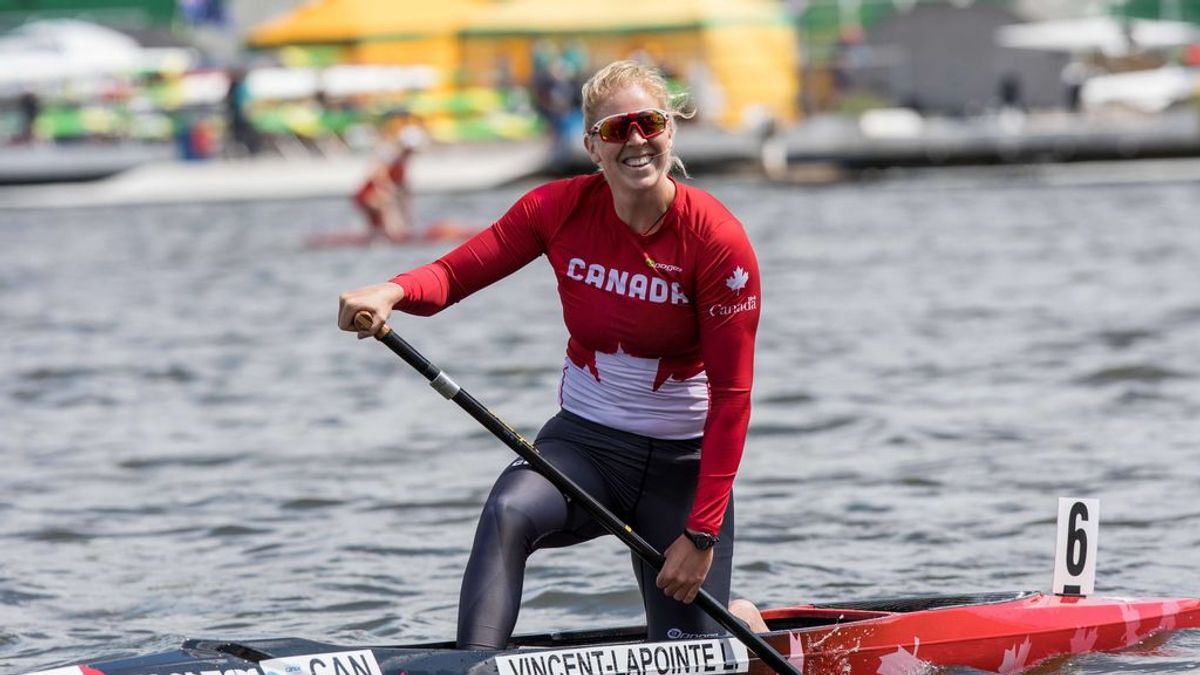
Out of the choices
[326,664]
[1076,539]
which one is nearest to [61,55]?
[1076,539]

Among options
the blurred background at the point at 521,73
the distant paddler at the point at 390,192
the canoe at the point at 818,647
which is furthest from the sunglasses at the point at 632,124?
the blurred background at the point at 521,73

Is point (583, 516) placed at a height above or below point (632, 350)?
below

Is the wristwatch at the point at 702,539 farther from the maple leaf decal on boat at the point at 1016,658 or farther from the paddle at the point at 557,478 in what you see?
the maple leaf decal on boat at the point at 1016,658

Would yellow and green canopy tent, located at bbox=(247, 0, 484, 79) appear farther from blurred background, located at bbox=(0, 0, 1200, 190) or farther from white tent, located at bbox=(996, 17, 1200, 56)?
white tent, located at bbox=(996, 17, 1200, 56)

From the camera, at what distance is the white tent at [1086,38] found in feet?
122

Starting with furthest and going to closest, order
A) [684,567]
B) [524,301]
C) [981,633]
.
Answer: [524,301], [981,633], [684,567]

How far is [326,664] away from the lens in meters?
5.13

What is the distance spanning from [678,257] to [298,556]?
4.19m

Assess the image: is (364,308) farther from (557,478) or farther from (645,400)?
(645,400)

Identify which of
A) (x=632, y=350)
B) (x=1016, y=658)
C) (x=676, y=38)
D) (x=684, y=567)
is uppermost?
(x=676, y=38)

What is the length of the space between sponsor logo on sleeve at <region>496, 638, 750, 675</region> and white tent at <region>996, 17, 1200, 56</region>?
33.1 metres

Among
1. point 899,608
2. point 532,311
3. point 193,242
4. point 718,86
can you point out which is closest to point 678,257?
point 899,608

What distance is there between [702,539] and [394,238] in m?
18.3

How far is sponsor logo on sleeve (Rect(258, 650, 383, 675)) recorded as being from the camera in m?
5.07
